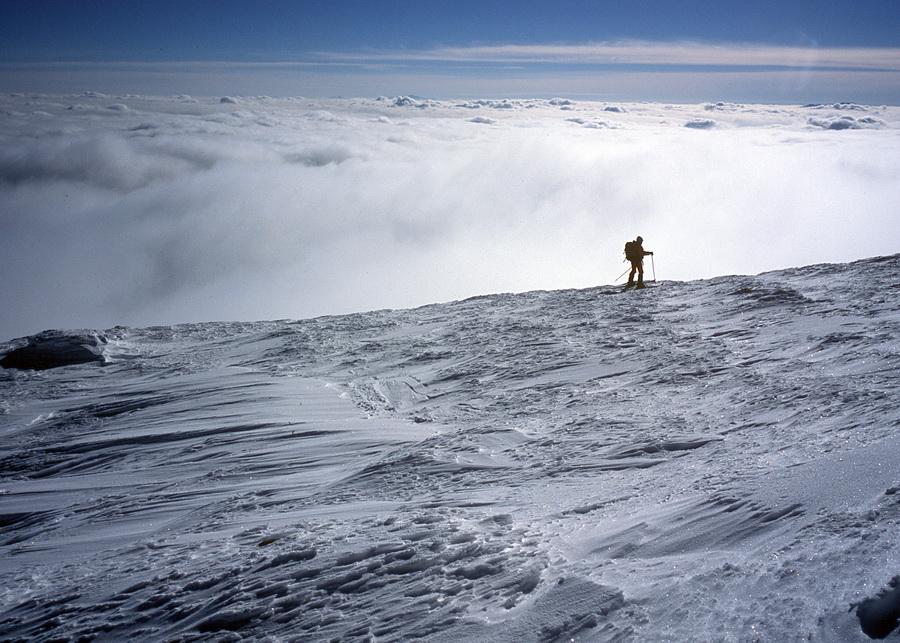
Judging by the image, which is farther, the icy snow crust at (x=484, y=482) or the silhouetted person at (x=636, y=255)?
the silhouetted person at (x=636, y=255)

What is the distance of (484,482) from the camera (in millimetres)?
5773

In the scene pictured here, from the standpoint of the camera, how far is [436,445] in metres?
6.96

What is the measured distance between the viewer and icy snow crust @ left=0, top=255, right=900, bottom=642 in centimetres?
327

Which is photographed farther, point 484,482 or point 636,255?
point 636,255

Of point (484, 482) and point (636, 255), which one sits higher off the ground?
point (636, 255)

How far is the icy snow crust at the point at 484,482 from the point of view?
10.7ft

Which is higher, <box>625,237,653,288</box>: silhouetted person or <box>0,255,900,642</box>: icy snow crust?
<box>625,237,653,288</box>: silhouetted person

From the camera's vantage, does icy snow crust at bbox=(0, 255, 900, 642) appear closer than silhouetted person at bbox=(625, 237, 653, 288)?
Yes

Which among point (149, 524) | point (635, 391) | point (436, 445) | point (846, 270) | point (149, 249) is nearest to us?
point (149, 524)

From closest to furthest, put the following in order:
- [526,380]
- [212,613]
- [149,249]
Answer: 1. [212,613]
2. [526,380]
3. [149,249]

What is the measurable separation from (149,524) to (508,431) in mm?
4081

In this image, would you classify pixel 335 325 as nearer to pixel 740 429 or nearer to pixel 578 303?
pixel 578 303

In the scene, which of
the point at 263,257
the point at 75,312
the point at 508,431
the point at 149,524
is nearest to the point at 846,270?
the point at 508,431

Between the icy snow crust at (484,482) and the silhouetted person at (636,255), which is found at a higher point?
the silhouetted person at (636,255)
